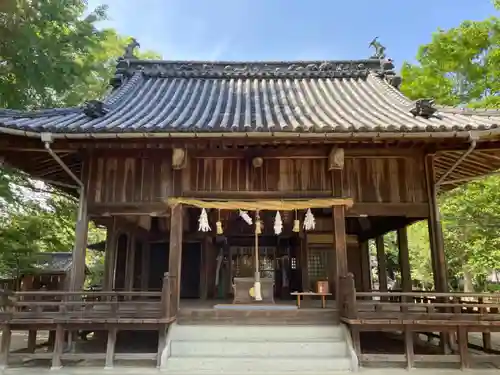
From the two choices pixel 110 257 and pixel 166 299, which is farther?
pixel 110 257

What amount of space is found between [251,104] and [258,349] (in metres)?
6.80

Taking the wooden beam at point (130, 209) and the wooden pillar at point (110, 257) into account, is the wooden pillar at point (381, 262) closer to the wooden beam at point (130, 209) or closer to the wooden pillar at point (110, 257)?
the wooden beam at point (130, 209)

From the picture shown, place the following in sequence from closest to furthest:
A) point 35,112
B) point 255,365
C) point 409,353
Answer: point 255,365 < point 409,353 < point 35,112

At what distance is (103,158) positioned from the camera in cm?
889

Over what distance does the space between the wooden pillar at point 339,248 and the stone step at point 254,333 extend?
2.60 feet

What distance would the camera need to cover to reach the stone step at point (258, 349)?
7.30 meters

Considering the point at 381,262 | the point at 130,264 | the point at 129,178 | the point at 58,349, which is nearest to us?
the point at 58,349

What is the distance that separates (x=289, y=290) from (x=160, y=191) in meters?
7.63

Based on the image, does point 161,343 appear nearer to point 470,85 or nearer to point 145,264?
point 145,264

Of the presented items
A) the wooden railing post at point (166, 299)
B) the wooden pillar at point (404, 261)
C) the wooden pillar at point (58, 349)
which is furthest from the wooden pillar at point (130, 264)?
the wooden pillar at point (404, 261)

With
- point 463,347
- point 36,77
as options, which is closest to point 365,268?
point 463,347

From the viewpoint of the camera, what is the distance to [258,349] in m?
7.38

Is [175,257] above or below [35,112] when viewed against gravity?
below

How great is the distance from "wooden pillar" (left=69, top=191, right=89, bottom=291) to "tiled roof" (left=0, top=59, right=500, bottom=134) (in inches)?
81.4
